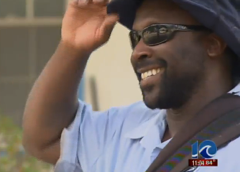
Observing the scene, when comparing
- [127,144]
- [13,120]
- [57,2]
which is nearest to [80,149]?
[127,144]

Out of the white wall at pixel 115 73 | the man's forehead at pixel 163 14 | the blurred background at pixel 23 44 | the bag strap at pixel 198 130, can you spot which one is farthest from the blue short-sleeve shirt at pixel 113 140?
the blurred background at pixel 23 44

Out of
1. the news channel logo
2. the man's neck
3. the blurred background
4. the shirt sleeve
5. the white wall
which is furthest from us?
the blurred background

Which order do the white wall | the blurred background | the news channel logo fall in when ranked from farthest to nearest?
the blurred background, the white wall, the news channel logo

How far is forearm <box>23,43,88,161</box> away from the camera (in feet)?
9.29

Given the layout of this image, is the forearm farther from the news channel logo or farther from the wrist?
the news channel logo

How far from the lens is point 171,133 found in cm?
268

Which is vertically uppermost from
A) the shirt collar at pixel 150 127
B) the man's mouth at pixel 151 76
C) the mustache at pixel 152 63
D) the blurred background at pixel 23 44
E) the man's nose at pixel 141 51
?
the man's nose at pixel 141 51

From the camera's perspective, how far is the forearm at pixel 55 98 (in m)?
2.83

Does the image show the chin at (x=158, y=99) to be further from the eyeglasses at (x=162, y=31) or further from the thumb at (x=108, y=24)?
the thumb at (x=108, y=24)

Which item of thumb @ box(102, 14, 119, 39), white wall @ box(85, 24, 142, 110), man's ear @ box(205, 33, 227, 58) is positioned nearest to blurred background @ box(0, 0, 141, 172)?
white wall @ box(85, 24, 142, 110)

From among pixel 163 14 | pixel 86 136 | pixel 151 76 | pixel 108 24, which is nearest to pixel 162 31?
pixel 163 14

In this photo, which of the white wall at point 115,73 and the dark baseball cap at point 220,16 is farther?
the white wall at point 115,73

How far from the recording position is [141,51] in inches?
102

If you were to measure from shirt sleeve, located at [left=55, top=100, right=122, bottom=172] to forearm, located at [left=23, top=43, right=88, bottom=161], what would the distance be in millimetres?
65
